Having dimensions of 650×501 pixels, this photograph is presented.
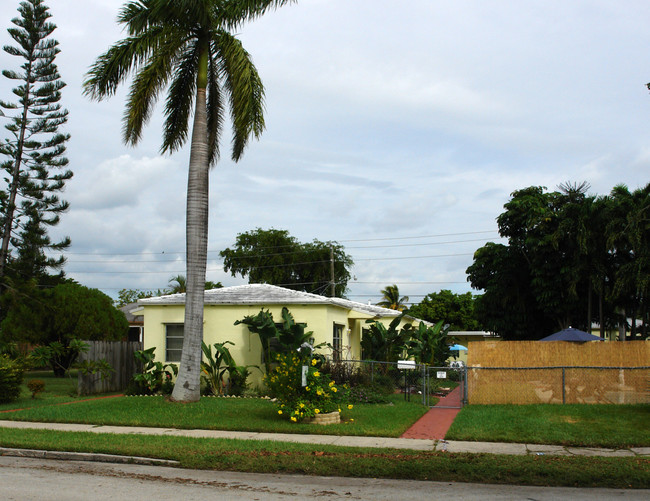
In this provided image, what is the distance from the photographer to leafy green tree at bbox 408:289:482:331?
62250mm

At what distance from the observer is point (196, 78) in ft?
65.3

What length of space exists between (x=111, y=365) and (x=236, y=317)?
5.09 metres

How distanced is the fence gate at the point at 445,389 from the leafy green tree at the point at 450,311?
3307 centimetres

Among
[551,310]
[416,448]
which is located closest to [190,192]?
[416,448]

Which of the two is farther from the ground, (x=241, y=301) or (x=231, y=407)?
(x=241, y=301)

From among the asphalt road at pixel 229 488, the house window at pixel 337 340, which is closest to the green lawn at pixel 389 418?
the asphalt road at pixel 229 488

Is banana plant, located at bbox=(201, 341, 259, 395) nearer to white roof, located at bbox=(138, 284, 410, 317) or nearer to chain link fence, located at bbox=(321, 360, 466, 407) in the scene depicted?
white roof, located at bbox=(138, 284, 410, 317)

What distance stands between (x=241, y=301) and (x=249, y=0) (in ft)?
30.9

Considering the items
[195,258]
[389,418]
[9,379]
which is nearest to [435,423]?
[389,418]


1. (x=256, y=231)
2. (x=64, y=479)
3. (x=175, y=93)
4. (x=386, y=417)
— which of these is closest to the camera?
(x=64, y=479)

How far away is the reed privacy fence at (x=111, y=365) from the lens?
21609 millimetres

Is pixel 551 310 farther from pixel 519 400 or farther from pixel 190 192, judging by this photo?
pixel 190 192

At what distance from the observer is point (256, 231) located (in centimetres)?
6438

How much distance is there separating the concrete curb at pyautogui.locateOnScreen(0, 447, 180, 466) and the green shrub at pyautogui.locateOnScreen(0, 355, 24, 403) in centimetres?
761
